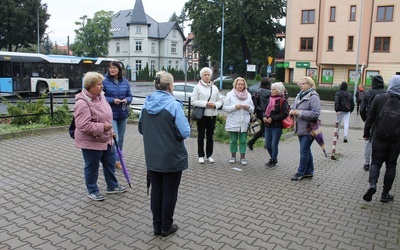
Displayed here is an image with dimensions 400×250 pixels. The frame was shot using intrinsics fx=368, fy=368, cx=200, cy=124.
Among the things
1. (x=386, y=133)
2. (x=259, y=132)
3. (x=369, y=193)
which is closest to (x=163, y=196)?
(x=369, y=193)

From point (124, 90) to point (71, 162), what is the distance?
204cm

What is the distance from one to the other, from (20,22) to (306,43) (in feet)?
100

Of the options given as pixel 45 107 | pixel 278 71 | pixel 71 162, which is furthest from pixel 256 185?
pixel 278 71

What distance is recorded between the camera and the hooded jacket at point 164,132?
13.1ft

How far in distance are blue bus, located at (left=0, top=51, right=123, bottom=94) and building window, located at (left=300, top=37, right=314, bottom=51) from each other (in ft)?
75.4

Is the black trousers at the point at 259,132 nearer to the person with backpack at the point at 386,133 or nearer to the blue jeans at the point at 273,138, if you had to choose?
the blue jeans at the point at 273,138

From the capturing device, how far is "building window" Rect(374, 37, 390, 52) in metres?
36.8

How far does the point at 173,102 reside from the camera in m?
4.04

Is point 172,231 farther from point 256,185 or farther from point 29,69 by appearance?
point 29,69

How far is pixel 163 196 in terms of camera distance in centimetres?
411

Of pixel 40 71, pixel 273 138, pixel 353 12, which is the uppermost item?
pixel 353 12

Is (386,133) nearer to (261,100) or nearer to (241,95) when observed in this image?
(241,95)

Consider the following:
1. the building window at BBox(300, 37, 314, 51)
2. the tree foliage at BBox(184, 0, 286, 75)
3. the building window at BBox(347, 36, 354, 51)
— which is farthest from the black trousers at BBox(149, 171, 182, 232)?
the tree foliage at BBox(184, 0, 286, 75)

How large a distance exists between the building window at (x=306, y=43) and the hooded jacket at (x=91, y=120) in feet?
130
